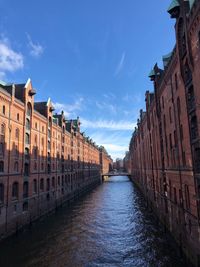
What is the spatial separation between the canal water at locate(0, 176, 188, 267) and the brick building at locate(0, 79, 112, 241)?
3.04 metres

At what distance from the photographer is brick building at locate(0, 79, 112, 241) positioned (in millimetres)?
27922

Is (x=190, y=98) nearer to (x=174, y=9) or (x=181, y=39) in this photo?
(x=181, y=39)

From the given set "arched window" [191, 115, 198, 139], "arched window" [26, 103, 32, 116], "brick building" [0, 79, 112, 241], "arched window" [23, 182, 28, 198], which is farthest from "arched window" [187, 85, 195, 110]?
"arched window" [23, 182, 28, 198]

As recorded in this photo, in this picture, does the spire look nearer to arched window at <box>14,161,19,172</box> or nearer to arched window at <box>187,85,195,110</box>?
arched window at <box>187,85,195,110</box>

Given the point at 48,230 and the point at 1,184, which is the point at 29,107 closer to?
the point at 1,184

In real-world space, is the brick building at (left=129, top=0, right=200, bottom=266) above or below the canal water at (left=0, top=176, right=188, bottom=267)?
above

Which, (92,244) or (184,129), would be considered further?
(92,244)

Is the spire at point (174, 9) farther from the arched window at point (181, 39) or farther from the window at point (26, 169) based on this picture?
the window at point (26, 169)

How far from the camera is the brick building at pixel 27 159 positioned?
27.9 metres

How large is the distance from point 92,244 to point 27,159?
15953 millimetres

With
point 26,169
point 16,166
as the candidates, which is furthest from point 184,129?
point 26,169

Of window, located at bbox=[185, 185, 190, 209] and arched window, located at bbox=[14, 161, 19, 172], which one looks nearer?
window, located at bbox=[185, 185, 190, 209]

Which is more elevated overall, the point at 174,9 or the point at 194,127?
the point at 174,9

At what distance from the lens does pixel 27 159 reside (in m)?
34.6
